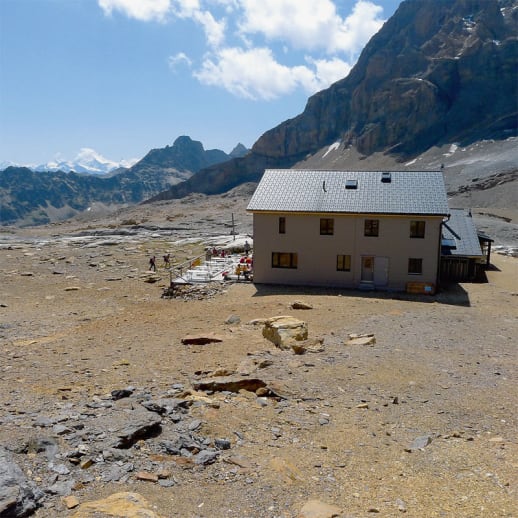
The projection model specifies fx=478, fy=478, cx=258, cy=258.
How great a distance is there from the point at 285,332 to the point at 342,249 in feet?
53.4

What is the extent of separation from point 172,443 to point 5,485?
3222 mm

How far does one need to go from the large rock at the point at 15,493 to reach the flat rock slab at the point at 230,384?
5914 millimetres

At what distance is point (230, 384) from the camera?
13516mm

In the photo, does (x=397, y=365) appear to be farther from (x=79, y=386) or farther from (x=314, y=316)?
(x=79, y=386)

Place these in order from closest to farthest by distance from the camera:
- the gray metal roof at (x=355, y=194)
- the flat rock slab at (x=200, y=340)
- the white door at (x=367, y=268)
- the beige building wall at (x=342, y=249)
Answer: the flat rock slab at (x=200, y=340)
the beige building wall at (x=342, y=249)
the gray metal roof at (x=355, y=194)
the white door at (x=367, y=268)

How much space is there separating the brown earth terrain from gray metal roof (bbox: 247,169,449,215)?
364 inches

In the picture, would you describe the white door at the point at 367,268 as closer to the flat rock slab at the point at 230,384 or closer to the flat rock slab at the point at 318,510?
the flat rock slab at the point at 230,384

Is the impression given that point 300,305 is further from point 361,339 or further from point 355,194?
point 355,194

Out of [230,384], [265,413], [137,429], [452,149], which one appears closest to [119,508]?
[137,429]

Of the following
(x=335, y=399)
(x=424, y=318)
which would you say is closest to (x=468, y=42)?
(x=424, y=318)

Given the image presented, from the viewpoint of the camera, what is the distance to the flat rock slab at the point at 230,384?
13.4m

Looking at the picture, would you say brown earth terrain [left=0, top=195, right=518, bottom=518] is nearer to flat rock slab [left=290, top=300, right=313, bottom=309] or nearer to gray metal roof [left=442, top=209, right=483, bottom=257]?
flat rock slab [left=290, top=300, right=313, bottom=309]

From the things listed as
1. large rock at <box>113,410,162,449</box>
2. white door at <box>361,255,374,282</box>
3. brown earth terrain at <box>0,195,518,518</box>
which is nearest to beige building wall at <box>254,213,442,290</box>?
white door at <box>361,255,374,282</box>

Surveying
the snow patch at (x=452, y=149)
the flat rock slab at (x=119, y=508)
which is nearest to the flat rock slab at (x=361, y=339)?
the flat rock slab at (x=119, y=508)
